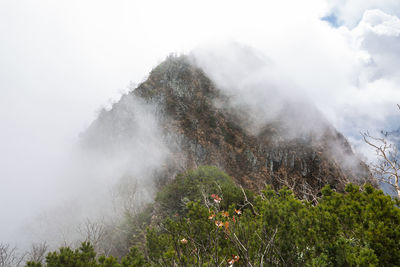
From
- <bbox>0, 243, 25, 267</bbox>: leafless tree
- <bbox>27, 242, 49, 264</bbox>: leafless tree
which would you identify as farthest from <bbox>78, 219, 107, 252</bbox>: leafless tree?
<bbox>0, 243, 25, 267</bbox>: leafless tree

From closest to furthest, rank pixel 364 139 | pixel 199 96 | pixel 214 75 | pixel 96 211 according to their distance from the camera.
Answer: pixel 364 139 < pixel 96 211 < pixel 199 96 < pixel 214 75

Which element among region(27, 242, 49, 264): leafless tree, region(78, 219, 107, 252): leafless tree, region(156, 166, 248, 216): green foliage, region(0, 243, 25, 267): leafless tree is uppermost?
region(0, 243, 25, 267): leafless tree

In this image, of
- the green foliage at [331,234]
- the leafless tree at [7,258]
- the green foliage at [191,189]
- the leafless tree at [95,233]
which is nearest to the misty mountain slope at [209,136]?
the leafless tree at [95,233]

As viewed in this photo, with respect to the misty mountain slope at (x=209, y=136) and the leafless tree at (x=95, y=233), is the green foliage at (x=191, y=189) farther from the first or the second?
the misty mountain slope at (x=209, y=136)

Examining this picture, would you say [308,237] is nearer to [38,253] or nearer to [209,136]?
[38,253]

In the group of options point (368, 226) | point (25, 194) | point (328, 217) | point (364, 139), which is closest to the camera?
point (368, 226)

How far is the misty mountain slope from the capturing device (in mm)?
35250

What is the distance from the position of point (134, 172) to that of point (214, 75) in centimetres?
2980

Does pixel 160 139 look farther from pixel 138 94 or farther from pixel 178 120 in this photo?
pixel 138 94

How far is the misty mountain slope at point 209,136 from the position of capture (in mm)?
35250

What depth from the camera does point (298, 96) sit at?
52.0 m

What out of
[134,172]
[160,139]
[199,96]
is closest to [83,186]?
[134,172]

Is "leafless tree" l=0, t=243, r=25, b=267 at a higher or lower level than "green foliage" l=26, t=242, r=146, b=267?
higher

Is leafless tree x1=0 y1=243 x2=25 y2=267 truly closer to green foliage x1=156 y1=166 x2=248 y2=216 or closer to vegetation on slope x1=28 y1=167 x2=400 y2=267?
green foliage x1=156 y1=166 x2=248 y2=216
